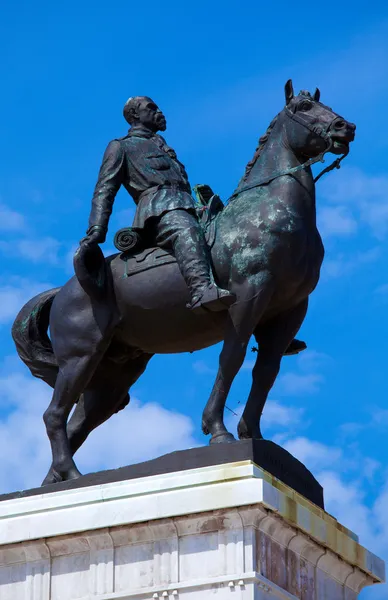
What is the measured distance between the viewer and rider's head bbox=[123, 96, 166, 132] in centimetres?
1734

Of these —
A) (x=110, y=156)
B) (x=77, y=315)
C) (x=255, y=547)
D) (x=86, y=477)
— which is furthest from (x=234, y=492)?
(x=110, y=156)

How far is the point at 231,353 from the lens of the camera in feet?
51.3

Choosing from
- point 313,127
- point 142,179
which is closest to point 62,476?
point 142,179

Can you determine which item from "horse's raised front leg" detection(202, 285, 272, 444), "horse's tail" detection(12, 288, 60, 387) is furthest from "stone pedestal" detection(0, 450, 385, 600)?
"horse's tail" detection(12, 288, 60, 387)

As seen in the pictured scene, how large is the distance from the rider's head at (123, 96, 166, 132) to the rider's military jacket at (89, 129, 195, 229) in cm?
28

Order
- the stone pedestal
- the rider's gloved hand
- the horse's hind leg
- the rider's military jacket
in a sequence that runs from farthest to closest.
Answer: the horse's hind leg
the rider's military jacket
the rider's gloved hand
the stone pedestal

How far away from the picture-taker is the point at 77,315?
1647 cm

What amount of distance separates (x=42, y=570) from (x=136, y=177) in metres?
4.31

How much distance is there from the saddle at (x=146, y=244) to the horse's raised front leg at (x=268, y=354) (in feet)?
3.65

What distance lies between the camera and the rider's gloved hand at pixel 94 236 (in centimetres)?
1631

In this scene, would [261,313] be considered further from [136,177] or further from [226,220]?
[136,177]

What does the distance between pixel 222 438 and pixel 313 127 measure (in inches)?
129

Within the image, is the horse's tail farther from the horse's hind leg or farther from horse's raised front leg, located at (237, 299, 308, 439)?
horse's raised front leg, located at (237, 299, 308, 439)

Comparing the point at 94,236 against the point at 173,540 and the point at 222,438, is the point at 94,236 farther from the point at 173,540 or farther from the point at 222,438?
the point at 173,540
